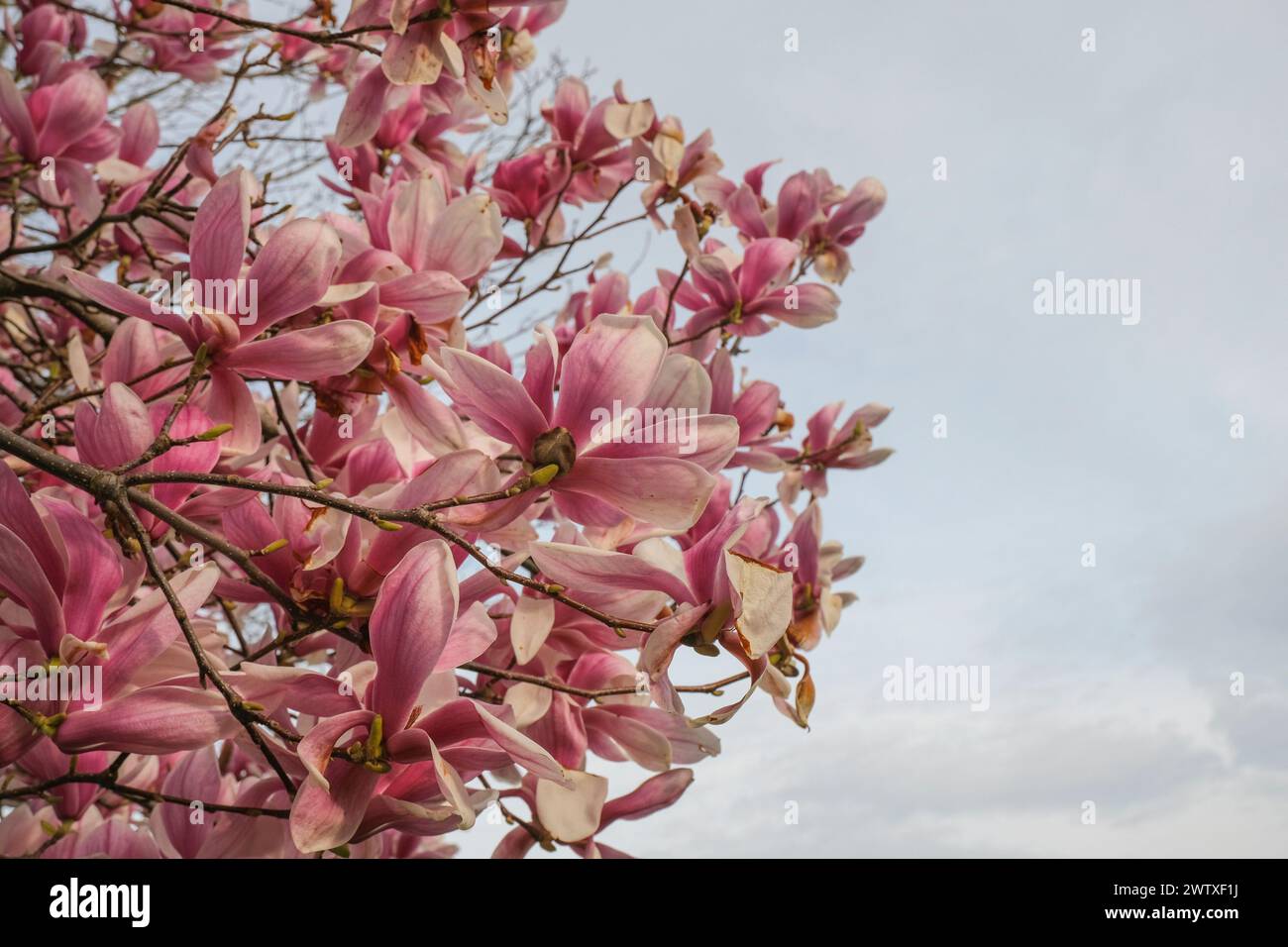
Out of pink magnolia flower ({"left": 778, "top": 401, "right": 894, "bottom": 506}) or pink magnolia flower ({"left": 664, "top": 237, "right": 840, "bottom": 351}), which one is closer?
pink magnolia flower ({"left": 664, "top": 237, "right": 840, "bottom": 351})

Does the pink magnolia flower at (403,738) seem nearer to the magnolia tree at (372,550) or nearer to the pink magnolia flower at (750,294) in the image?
the magnolia tree at (372,550)

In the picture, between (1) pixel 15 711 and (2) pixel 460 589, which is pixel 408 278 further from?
(1) pixel 15 711

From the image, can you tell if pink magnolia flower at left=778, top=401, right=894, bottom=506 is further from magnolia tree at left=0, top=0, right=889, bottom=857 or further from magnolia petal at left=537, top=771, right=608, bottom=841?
magnolia petal at left=537, top=771, right=608, bottom=841

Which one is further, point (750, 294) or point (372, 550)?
point (750, 294)

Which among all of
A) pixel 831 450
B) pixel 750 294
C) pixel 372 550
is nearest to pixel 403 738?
pixel 372 550

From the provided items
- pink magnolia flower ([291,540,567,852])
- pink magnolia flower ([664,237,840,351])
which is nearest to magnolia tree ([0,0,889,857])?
pink magnolia flower ([291,540,567,852])

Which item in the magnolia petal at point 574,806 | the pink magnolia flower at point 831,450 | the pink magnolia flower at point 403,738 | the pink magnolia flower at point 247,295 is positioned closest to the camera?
the pink magnolia flower at point 403,738

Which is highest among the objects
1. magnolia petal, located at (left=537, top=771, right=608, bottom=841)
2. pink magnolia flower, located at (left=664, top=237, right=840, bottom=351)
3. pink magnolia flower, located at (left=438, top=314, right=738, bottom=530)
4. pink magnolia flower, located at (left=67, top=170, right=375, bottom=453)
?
pink magnolia flower, located at (left=664, top=237, right=840, bottom=351)

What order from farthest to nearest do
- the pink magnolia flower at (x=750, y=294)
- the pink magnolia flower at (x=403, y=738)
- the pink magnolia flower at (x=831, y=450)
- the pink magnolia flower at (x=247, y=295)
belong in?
the pink magnolia flower at (x=831, y=450), the pink magnolia flower at (x=750, y=294), the pink magnolia flower at (x=247, y=295), the pink magnolia flower at (x=403, y=738)

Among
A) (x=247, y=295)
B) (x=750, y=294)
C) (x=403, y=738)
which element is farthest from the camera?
(x=750, y=294)

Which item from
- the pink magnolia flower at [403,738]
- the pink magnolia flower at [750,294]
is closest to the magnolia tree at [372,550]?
the pink magnolia flower at [403,738]

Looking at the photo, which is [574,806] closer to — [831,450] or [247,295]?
[247,295]

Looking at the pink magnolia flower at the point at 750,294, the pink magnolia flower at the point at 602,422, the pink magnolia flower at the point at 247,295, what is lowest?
the pink magnolia flower at the point at 602,422
